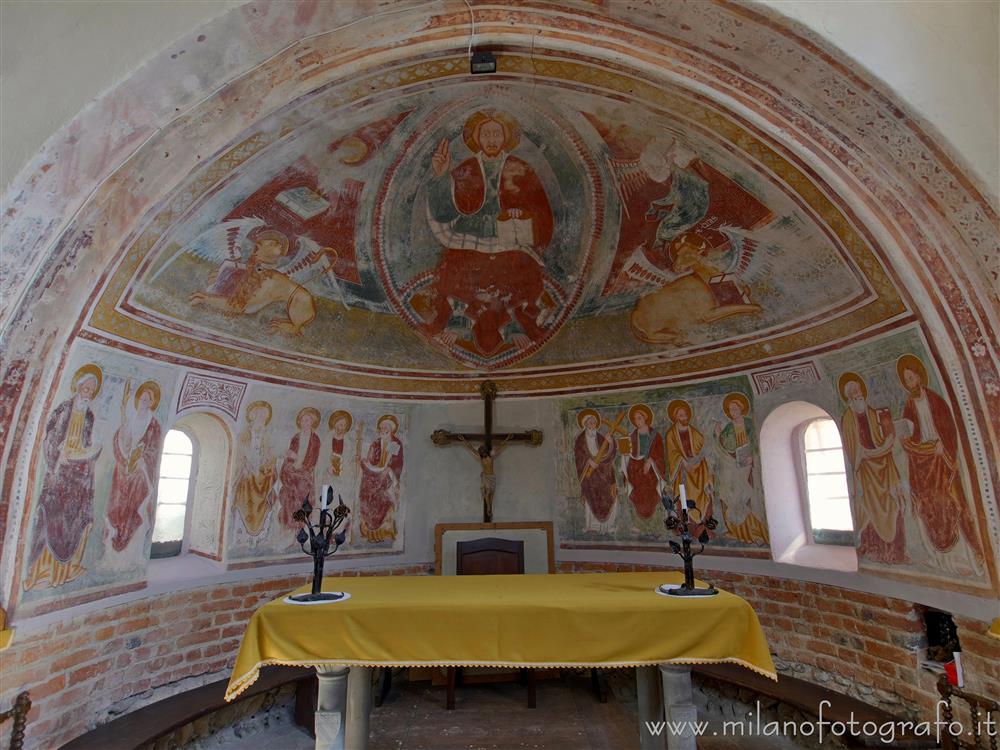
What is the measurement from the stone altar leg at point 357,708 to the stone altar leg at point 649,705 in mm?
2368

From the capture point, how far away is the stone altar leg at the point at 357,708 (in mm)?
4930

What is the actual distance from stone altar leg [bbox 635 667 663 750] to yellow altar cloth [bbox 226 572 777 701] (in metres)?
0.85

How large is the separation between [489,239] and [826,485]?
594cm

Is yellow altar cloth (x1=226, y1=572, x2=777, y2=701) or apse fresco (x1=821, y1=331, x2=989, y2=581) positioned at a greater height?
apse fresco (x1=821, y1=331, x2=989, y2=581)

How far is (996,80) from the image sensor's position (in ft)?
14.7

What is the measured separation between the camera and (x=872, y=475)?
21.5 ft

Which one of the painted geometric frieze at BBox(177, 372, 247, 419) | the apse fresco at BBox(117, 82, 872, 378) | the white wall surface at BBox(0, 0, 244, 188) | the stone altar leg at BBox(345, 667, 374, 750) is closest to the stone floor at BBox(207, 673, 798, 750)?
the stone altar leg at BBox(345, 667, 374, 750)

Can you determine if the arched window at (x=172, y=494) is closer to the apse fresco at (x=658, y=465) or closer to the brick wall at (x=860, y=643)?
the apse fresco at (x=658, y=465)

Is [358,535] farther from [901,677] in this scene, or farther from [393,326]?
[901,677]

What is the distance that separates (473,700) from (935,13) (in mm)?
8662

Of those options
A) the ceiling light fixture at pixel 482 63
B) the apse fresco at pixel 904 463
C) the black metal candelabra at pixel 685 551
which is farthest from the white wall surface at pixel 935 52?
the black metal candelabra at pixel 685 551

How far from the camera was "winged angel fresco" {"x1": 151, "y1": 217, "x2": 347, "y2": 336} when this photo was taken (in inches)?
282

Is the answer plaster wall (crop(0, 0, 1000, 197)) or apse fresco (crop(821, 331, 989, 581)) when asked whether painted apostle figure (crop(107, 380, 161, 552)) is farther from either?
apse fresco (crop(821, 331, 989, 581))

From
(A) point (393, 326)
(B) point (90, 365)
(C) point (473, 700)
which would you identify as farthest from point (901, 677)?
(B) point (90, 365)
